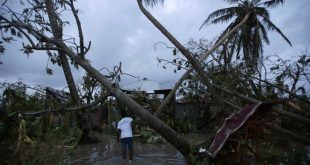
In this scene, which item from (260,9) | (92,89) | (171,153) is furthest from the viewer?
(260,9)

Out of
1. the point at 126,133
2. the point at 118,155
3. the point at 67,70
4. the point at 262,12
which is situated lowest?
the point at 118,155

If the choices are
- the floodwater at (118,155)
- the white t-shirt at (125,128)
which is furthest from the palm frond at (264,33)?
the white t-shirt at (125,128)

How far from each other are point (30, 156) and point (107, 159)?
3764 millimetres

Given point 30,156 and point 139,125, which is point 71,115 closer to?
point 139,125

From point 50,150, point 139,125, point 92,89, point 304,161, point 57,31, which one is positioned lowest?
point 304,161

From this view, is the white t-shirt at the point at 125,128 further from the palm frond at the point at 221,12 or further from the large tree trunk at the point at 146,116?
the palm frond at the point at 221,12

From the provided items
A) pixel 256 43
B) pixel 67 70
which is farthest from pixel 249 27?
pixel 67 70

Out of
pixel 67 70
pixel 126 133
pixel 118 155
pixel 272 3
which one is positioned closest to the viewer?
pixel 126 133

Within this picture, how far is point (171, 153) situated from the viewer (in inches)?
490

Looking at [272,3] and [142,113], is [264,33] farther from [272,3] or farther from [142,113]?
[142,113]

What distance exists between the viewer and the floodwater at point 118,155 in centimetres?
1065

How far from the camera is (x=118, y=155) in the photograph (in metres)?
12.0

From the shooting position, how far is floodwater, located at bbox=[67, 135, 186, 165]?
419 inches

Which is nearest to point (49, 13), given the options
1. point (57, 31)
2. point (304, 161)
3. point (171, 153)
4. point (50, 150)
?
point (57, 31)
